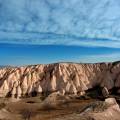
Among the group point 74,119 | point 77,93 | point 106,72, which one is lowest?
point 74,119

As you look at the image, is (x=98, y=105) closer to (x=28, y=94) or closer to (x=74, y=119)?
(x=74, y=119)

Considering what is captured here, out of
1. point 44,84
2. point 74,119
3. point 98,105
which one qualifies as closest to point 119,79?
point 44,84

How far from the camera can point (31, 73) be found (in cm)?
7238

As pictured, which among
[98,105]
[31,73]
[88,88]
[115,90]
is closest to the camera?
[98,105]

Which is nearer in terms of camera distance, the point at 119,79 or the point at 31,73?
the point at 119,79

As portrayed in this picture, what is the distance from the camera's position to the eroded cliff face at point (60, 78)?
66.3 m

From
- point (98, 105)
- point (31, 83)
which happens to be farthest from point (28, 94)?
point (98, 105)

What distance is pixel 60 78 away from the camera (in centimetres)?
6862

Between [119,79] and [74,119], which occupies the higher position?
[119,79]

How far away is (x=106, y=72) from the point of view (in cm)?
6850

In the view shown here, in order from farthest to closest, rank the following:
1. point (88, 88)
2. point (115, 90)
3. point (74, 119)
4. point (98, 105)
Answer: point (88, 88), point (115, 90), point (98, 105), point (74, 119)

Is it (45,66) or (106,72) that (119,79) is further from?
(45,66)

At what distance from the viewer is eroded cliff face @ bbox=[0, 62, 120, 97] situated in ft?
218

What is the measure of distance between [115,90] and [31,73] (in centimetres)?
2137
